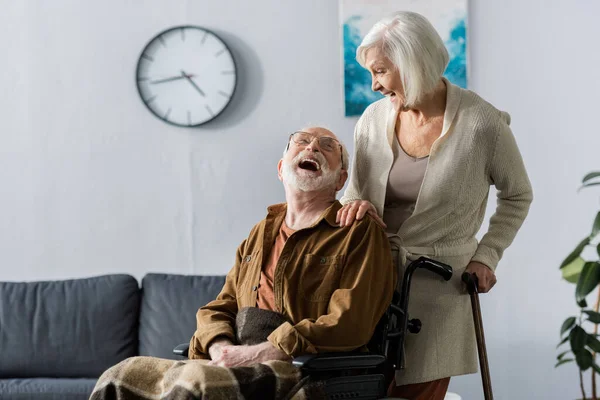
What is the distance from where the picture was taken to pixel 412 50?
235 cm

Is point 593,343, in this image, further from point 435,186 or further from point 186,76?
point 186,76

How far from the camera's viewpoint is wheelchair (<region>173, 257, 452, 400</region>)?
2082 millimetres

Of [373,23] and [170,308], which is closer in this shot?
[170,308]

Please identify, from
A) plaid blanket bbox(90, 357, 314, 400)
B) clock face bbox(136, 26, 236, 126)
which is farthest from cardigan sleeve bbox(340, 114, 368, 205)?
clock face bbox(136, 26, 236, 126)

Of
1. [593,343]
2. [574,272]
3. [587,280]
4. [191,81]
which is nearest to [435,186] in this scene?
[587,280]

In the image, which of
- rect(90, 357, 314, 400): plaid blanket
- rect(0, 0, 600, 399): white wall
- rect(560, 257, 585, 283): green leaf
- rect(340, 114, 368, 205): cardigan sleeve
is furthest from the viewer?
rect(0, 0, 600, 399): white wall

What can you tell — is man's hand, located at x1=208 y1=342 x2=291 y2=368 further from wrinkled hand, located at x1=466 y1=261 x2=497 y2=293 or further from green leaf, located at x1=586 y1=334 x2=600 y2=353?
green leaf, located at x1=586 y1=334 x2=600 y2=353

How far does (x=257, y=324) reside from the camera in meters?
2.31

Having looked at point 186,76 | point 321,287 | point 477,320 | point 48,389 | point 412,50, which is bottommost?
point 48,389

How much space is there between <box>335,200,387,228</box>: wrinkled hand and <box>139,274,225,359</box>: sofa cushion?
4.62 feet

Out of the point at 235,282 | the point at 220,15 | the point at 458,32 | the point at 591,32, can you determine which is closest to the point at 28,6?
the point at 220,15

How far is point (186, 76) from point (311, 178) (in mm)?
1711

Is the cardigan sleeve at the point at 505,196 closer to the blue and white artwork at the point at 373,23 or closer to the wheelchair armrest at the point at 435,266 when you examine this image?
Result: the wheelchair armrest at the point at 435,266

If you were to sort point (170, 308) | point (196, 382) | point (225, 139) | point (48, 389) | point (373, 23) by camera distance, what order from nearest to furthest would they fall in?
point (196, 382) → point (48, 389) → point (170, 308) → point (373, 23) → point (225, 139)
